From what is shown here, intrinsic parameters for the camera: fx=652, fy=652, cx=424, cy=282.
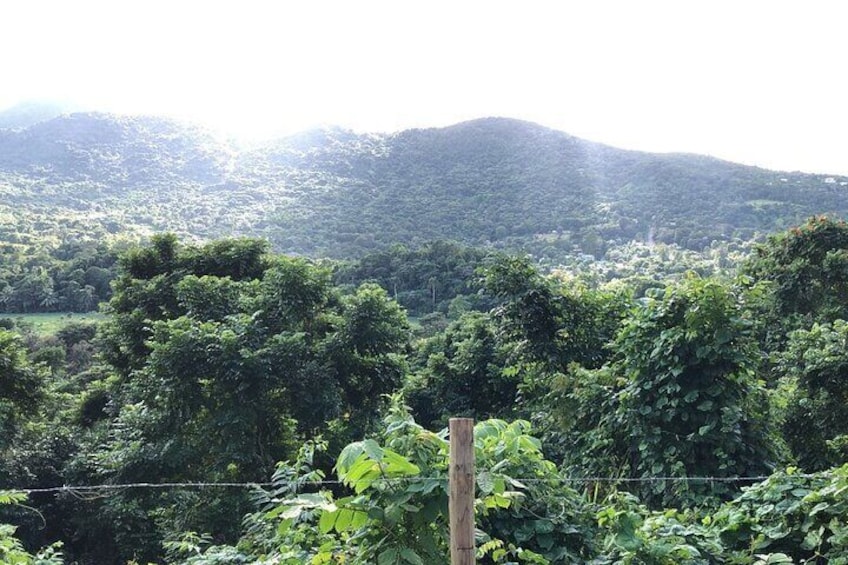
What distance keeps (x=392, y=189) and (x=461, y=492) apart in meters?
96.6

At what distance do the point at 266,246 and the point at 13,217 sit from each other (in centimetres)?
7970

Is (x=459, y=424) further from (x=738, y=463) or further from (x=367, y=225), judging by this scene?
(x=367, y=225)

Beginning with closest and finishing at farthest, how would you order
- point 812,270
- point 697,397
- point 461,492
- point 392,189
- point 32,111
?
point 461,492 → point 697,397 → point 812,270 → point 392,189 → point 32,111

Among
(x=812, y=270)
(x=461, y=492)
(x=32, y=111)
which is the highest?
(x=32, y=111)

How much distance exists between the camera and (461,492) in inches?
110

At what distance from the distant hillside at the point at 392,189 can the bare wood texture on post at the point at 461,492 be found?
2654 inches

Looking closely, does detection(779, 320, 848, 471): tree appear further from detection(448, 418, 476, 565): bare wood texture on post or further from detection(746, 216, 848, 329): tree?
detection(448, 418, 476, 565): bare wood texture on post

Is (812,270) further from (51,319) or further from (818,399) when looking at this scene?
(51,319)

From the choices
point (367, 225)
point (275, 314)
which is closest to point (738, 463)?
point (275, 314)

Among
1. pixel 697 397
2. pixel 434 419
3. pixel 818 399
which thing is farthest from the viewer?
pixel 434 419

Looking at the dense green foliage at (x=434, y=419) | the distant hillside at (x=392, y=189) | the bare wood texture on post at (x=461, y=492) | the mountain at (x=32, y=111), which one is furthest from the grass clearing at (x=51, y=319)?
the mountain at (x=32, y=111)

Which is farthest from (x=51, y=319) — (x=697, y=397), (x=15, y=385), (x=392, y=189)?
(x=392, y=189)

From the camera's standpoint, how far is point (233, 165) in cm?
12388

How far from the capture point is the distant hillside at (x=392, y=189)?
78.8 meters
